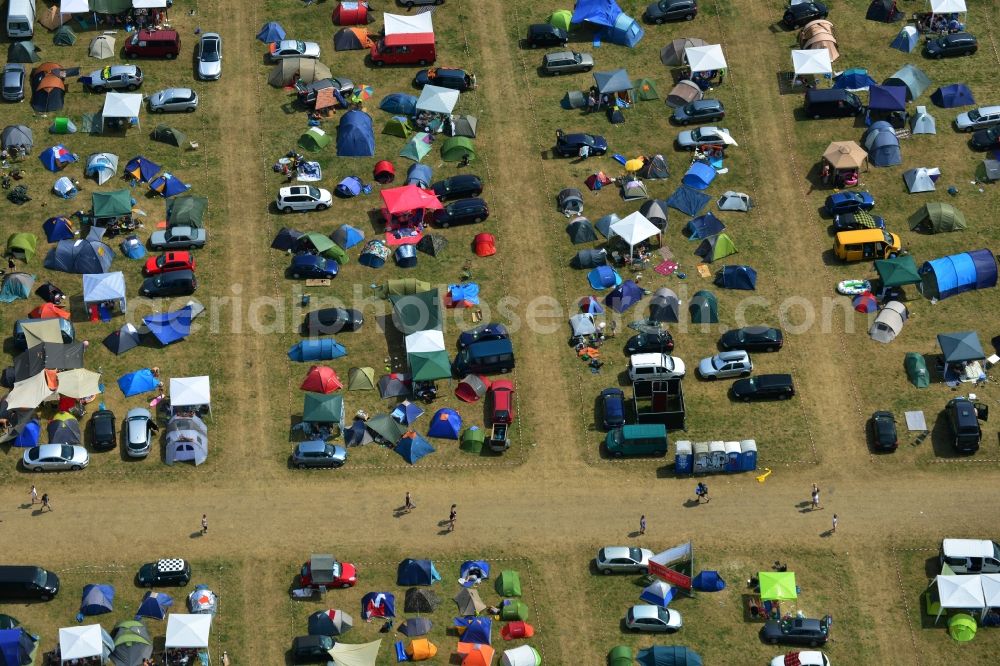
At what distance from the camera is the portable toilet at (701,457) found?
11422 centimetres

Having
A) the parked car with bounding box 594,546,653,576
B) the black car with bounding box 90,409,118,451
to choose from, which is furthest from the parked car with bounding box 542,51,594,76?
the black car with bounding box 90,409,118,451

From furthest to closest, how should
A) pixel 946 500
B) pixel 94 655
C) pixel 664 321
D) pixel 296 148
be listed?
pixel 296 148
pixel 664 321
pixel 946 500
pixel 94 655

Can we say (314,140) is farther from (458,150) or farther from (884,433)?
(884,433)

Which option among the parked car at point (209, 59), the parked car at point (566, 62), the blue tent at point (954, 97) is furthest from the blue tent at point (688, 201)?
the parked car at point (209, 59)

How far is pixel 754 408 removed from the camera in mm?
118188

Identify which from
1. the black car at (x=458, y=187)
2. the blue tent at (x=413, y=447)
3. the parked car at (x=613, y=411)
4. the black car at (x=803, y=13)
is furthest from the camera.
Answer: the black car at (x=803, y=13)

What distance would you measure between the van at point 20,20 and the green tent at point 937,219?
3071 inches

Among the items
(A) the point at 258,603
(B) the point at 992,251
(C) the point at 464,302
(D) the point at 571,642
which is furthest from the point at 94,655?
(B) the point at 992,251

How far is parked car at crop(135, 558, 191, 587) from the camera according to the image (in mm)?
108562

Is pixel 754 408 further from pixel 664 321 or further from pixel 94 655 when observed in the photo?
pixel 94 655

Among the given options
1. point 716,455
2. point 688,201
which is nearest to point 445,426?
point 716,455

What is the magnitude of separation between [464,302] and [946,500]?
38.5 metres

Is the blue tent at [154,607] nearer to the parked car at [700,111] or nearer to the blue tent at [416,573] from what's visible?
the blue tent at [416,573]

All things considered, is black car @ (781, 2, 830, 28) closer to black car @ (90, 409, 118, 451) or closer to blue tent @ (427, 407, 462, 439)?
blue tent @ (427, 407, 462, 439)
